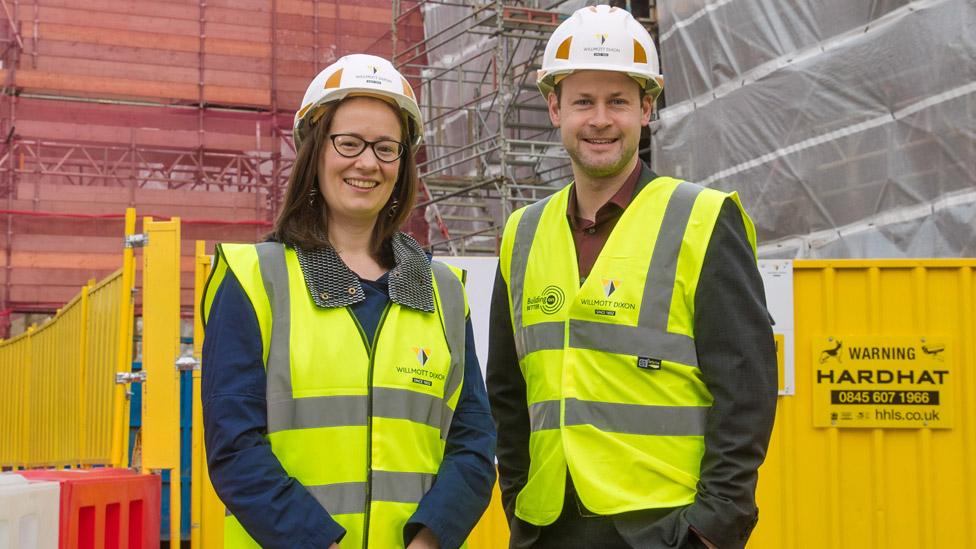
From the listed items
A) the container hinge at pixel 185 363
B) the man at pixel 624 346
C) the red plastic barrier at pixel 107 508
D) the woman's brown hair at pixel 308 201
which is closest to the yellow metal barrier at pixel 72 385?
the container hinge at pixel 185 363

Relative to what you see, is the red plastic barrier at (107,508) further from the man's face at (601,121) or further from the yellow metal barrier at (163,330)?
the man's face at (601,121)

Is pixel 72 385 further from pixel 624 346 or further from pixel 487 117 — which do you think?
pixel 487 117

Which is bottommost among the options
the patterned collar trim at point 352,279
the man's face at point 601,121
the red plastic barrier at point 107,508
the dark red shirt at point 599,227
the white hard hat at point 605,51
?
the red plastic barrier at point 107,508

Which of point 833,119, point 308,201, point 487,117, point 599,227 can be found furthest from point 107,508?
point 487,117

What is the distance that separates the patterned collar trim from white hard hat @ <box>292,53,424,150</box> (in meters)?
0.35

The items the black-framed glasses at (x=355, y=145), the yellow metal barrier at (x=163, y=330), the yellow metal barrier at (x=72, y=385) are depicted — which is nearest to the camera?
the black-framed glasses at (x=355, y=145)

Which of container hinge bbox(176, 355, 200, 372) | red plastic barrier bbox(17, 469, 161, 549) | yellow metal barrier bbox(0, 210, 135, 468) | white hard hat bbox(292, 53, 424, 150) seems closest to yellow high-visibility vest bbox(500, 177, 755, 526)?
white hard hat bbox(292, 53, 424, 150)

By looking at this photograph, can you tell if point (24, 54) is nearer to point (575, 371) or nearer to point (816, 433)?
point (816, 433)

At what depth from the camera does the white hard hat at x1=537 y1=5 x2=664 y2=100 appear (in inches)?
120

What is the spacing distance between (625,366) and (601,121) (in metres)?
0.65

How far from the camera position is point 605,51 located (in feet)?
10.1

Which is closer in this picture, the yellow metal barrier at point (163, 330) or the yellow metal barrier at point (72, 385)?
the yellow metal barrier at point (163, 330)

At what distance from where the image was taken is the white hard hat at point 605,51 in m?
3.05

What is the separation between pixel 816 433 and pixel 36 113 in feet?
52.4
